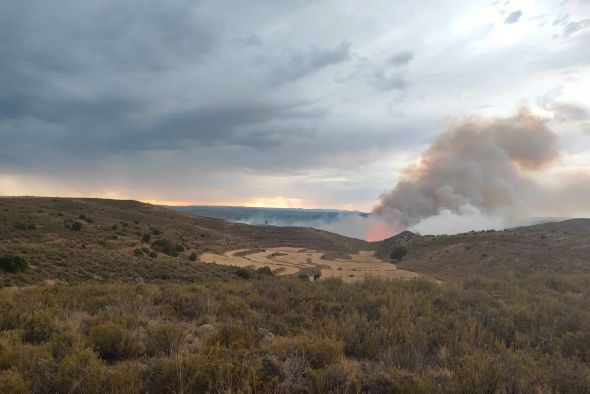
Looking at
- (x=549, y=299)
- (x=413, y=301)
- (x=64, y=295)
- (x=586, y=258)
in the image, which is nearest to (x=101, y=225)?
(x=64, y=295)

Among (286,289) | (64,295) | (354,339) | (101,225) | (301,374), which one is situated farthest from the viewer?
(101,225)

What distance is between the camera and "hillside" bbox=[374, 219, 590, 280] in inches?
1448

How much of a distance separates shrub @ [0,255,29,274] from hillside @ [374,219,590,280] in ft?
113

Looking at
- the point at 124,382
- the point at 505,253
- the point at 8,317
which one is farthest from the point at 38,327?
the point at 505,253

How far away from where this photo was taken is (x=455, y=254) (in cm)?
4853

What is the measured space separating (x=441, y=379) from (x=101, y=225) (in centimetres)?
4837

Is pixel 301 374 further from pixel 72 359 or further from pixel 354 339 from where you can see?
pixel 72 359

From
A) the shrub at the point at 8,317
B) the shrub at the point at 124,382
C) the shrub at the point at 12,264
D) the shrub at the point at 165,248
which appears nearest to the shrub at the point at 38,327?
the shrub at the point at 8,317

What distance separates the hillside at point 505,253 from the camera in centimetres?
3678

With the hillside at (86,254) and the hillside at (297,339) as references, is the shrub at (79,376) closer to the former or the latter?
the hillside at (297,339)

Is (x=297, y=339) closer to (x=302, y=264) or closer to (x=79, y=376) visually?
(x=79, y=376)

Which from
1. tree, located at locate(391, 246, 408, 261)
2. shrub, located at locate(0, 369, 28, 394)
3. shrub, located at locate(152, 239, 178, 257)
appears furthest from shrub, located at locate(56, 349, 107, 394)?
tree, located at locate(391, 246, 408, 261)

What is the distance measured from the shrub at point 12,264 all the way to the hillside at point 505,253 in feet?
113

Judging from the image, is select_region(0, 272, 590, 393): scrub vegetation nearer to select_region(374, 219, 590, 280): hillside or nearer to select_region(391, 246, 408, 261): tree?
select_region(374, 219, 590, 280): hillside
